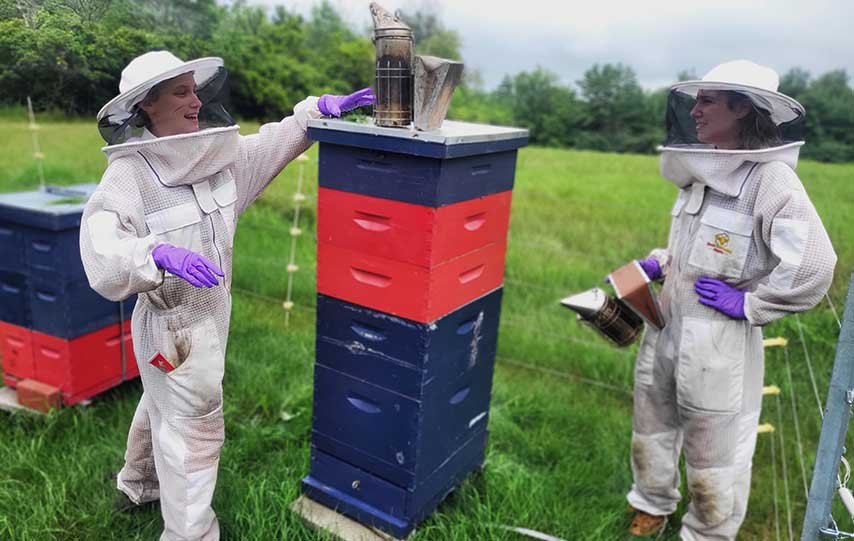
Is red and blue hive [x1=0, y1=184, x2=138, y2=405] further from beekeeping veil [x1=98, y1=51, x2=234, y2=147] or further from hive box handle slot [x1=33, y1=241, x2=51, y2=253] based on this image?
beekeeping veil [x1=98, y1=51, x2=234, y2=147]

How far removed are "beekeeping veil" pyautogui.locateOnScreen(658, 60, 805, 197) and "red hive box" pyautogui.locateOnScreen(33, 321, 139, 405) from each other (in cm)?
319

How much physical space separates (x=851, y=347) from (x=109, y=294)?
218 centimetres

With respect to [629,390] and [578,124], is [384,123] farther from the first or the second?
[578,124]

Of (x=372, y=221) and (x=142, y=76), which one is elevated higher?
(x=142, y=76)

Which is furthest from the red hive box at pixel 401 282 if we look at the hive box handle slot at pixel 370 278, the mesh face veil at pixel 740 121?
the mesh face veil at pixel 740 121

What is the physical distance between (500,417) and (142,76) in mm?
2846

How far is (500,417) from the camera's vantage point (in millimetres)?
4074

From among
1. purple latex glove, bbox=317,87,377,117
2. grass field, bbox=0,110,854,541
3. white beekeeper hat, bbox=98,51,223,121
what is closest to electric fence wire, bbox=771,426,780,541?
grass field, bbox=0,110,854,541

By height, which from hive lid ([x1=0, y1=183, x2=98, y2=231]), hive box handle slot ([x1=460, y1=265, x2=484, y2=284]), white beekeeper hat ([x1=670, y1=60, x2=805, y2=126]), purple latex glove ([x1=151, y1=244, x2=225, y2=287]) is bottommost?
hive lid ([x1=0, y1=183, x2=98, y2=231])

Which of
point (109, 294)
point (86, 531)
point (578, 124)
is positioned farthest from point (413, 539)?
point (578, 124)

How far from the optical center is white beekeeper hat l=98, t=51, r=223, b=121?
2.04 metres

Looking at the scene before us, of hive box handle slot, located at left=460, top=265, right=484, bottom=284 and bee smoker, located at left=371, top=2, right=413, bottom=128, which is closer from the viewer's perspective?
bee smoker, located at left=371, top=2, right=413, bottom=128

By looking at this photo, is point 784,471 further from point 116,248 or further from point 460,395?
point 116,248

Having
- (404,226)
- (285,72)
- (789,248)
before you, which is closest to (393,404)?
(404,226)
